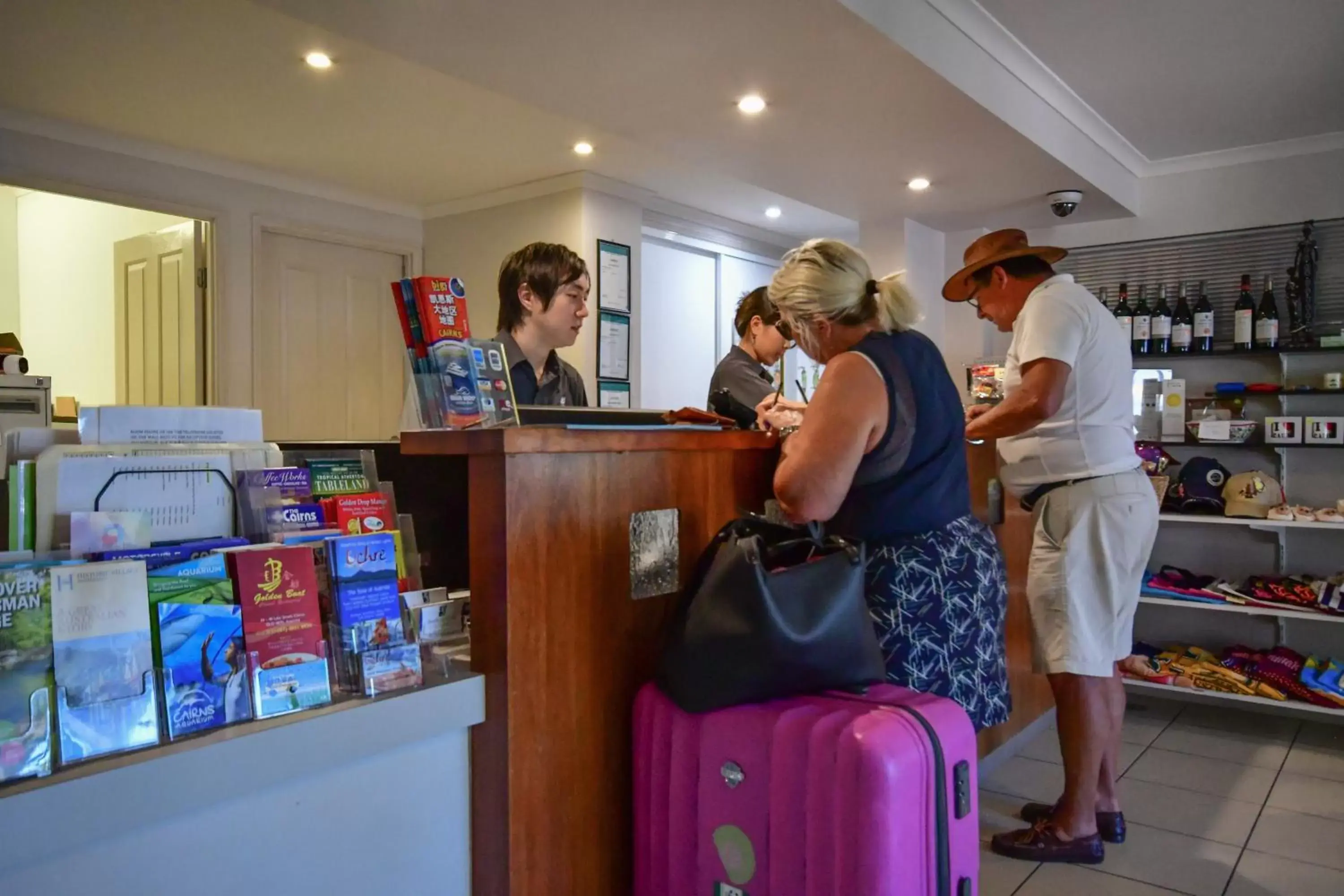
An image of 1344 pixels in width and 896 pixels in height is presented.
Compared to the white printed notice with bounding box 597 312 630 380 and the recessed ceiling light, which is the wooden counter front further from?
the white printed notice with bounding box 597 312 630 380

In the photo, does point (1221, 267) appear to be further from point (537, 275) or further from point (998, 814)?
point (537, 275)

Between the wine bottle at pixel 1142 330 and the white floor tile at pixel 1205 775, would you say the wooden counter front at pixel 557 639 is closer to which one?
the white floor tile at pixel 1205 775

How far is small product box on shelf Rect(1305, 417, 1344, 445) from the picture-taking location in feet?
11.5

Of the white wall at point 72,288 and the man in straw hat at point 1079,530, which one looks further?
the white wall at point 72,288

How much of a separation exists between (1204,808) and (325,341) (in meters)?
4.39

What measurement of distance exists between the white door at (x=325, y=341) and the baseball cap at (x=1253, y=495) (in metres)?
3.74

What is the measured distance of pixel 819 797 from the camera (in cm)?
121

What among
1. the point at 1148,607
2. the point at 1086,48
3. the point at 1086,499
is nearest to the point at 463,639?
the point at 1086,499

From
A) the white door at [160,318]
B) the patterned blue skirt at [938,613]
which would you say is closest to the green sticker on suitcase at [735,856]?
the patterned blue skirt at [938,613]

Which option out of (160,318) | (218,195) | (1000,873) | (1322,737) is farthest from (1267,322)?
(160,318)

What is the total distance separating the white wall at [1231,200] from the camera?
12.4 feet

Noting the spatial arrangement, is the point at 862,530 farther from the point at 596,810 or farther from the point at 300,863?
the point at 300,863

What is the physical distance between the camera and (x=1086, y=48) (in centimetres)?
293

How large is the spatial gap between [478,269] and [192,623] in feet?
13.7
